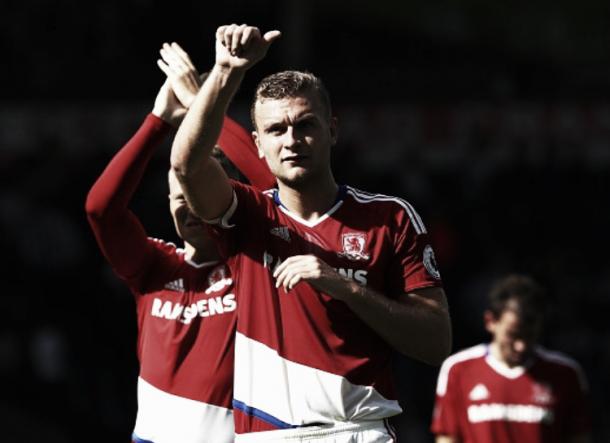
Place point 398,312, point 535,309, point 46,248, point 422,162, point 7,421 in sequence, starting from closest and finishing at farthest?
point 398,312 → point 535,309 → point 7,421 → point 46,248 → point 422,162

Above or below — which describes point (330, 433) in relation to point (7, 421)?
above

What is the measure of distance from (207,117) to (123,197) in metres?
1.02

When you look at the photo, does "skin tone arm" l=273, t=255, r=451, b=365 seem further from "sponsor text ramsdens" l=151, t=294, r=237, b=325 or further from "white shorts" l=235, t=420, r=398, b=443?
"sponsor text ramsdens" l=151, t=294, r=237, b=325

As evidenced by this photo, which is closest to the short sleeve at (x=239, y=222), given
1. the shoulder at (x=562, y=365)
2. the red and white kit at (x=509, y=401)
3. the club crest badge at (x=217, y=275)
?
the club crest badge at (x=217, y=275)

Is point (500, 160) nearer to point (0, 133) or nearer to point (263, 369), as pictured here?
point (0, 133)

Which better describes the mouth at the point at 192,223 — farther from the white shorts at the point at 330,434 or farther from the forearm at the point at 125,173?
the white shorts at the point at 330,434

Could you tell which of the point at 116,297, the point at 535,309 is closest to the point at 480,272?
the point at 116,297

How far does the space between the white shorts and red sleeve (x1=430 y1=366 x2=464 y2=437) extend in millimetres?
3143

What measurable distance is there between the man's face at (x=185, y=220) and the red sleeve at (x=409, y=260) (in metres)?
0.88

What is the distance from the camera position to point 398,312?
4008 millimetres

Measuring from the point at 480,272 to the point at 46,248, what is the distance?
→ 4.60m

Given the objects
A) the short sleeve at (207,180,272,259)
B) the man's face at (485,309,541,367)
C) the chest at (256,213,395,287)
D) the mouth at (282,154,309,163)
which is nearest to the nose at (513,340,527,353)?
the man's face at (485,309,541,367)

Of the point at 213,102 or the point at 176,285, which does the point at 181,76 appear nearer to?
the point at 213,102

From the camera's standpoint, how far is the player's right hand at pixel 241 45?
3852 mm
